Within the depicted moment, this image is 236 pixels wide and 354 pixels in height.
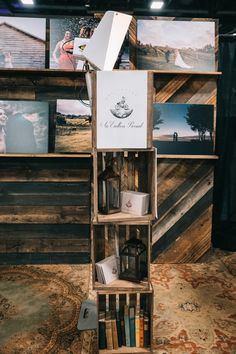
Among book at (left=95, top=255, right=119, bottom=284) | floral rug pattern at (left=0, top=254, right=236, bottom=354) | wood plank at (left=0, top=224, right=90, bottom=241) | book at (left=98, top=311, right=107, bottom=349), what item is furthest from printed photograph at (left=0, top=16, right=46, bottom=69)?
book at (left=98, top=311, right=107, bottom=349)

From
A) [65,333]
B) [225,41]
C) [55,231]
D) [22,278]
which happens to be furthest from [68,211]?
[225,41]

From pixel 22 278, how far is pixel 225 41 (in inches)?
136

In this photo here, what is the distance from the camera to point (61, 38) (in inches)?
144

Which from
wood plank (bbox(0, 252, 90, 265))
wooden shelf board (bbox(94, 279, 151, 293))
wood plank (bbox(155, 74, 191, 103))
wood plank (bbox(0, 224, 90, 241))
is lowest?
wood plank (bbox(0, 252, 90, 265))

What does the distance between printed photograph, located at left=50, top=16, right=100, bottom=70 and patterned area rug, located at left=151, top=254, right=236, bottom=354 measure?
7.91ft

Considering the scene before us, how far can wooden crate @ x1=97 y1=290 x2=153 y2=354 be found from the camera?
2295 mm

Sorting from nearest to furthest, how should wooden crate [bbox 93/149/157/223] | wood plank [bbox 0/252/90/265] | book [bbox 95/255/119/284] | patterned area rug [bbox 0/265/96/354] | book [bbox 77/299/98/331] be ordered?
book [bbox 95/255/119/284] → wooden crate [bbox 93/149/157/223] → patterned area rug [bbox 0/265/96/354] → book [bbox 77/299/98/331] → wood plank [bbox 0/252/90/265]

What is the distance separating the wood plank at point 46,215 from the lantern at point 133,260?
5.09 ft

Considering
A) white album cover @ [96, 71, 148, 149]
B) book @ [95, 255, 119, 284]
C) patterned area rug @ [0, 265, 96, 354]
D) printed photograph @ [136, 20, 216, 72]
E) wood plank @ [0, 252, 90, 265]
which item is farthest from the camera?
wood plank @ [0, 252, 90, 265]

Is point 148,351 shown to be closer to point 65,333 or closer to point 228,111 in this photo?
point 65,333

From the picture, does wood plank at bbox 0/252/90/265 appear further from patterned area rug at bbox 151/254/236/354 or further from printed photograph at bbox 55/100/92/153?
printed photograph at bbox 55/100/92/153

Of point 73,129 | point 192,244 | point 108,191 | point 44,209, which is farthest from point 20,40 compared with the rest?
point 192,244

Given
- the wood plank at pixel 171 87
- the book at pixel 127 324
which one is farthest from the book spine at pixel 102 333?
the wood plank at pixel 171 87

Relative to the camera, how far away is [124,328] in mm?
2309
